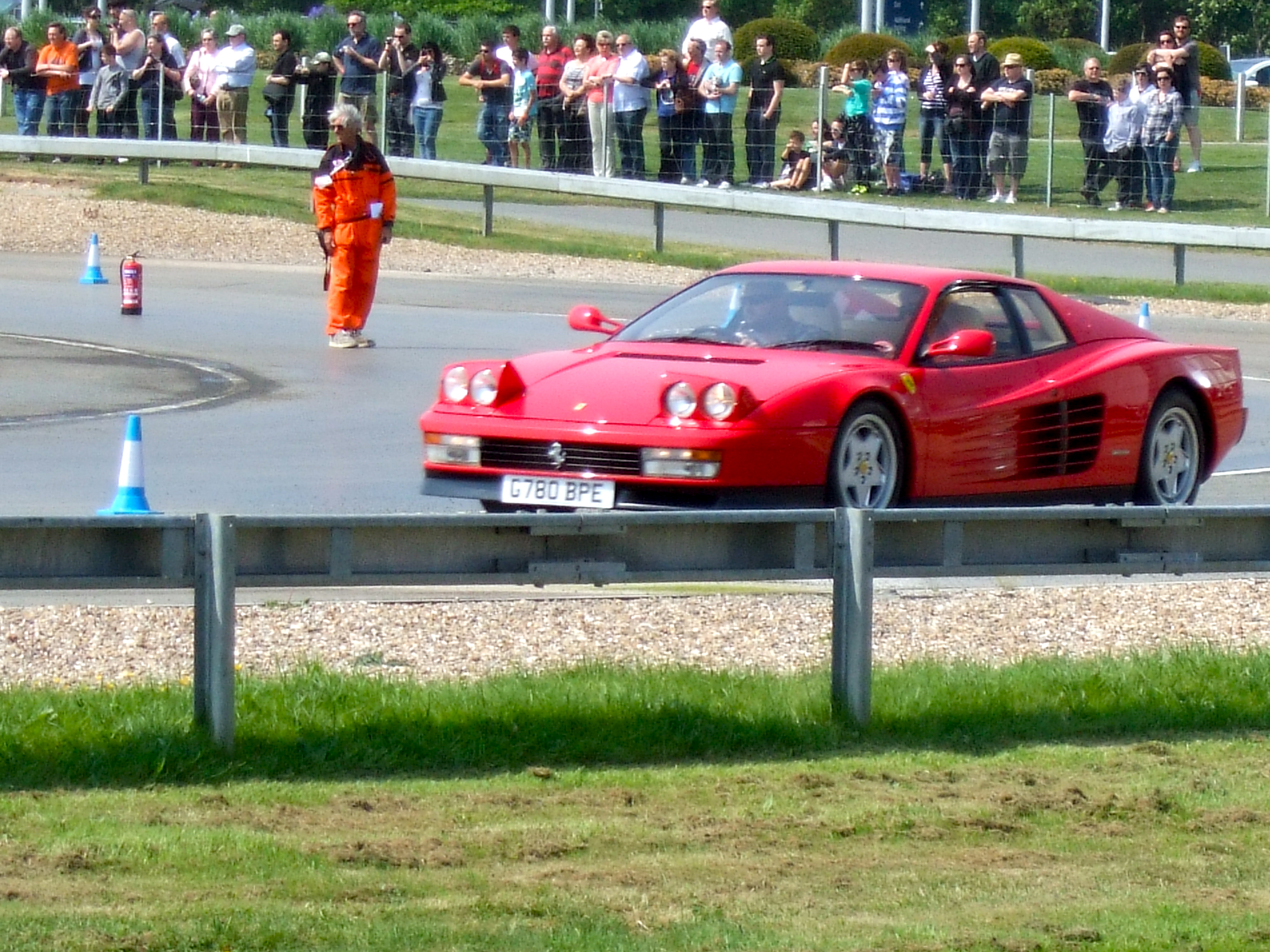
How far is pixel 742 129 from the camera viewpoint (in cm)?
2967

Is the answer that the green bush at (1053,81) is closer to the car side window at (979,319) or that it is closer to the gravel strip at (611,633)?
the car side window at (979,319)

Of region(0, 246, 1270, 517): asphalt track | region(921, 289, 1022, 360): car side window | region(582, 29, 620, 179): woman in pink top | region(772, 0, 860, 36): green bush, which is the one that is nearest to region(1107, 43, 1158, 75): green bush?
region(582, 29, 620, 179): woman in pink top

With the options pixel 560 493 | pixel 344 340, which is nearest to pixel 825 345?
pixel 560 493

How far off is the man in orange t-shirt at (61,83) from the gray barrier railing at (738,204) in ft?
1.83

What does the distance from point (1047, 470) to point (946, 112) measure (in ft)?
57.7

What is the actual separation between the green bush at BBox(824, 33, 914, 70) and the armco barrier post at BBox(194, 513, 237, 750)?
4385 cm

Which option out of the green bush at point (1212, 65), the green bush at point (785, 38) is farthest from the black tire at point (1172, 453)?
the green bush at point (1212, 65)

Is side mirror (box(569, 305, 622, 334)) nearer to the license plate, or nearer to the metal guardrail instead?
the license plate

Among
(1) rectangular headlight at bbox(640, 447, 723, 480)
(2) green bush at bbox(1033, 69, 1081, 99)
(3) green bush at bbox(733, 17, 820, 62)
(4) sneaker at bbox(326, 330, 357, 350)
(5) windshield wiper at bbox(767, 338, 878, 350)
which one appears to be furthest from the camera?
(3) green bush at bbox(733, 17, 820, 62)

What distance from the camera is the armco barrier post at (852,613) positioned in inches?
286

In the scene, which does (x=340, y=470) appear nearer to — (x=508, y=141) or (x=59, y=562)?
(x=59, y=562)

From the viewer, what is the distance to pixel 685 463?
31.8 ft

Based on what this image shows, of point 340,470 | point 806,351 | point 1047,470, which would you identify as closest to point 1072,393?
point 1047,470

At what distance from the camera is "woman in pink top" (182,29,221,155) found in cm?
3094
